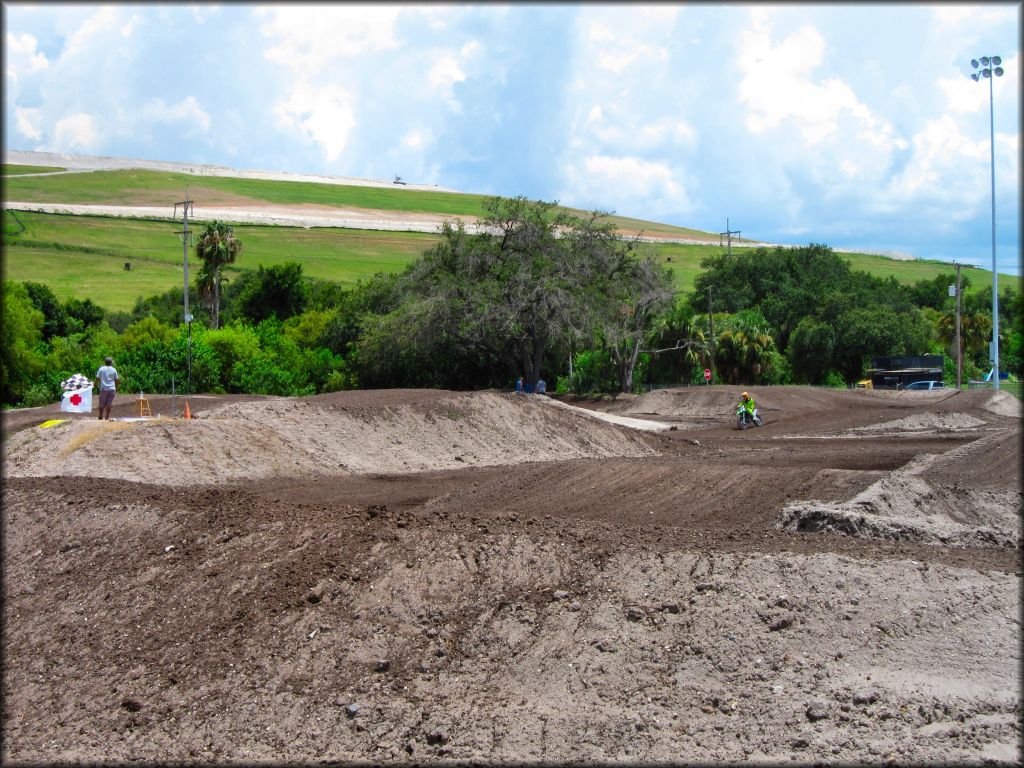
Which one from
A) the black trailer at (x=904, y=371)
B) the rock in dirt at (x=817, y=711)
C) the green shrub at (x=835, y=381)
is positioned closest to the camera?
the rock in dirt at (x=817, y=711)

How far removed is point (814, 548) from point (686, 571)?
1687mm

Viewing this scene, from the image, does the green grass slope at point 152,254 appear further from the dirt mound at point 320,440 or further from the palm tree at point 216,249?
the dirt mound at point 320,440

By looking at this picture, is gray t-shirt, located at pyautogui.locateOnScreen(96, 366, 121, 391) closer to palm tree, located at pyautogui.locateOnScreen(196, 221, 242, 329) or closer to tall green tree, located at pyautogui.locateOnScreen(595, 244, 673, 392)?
tall green tree, located at pyautogui.locateOnScreen(595, 244, 673, 392)

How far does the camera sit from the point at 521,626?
10.5m

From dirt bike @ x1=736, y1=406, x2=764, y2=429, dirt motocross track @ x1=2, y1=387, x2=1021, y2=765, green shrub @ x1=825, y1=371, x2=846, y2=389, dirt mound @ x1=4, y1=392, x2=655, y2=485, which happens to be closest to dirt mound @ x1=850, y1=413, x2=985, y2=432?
dirt bike @ x1=736, y1=406, x2=764, y2=429

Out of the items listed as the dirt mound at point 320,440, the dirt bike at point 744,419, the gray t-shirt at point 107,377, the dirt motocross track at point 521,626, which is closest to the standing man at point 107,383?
the gray t-shirt at point 107,377

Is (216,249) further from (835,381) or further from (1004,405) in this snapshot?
(1004,405)

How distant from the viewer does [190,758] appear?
9273 millimetres

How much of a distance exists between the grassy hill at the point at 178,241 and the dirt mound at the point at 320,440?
1190 inches

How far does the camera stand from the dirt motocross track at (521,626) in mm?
8664

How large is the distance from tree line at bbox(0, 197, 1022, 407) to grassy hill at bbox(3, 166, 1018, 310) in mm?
4693

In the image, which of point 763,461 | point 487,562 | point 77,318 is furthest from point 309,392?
point 487,562

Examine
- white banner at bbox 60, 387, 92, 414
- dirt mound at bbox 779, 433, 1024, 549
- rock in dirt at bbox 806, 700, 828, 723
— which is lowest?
rock in dirt at bbox 806, 700, 828, 723

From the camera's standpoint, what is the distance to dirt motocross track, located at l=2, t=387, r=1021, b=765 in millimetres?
8664
